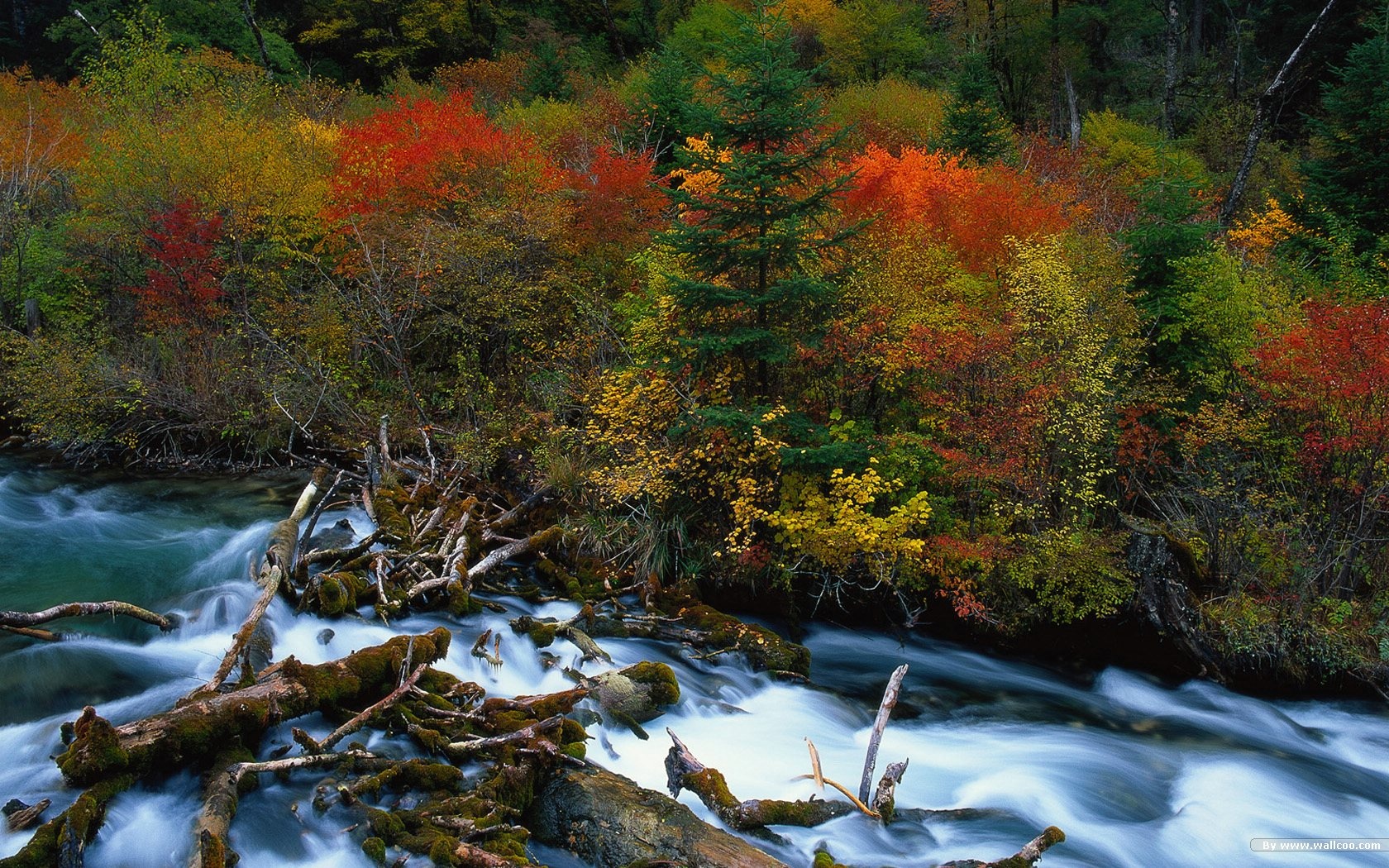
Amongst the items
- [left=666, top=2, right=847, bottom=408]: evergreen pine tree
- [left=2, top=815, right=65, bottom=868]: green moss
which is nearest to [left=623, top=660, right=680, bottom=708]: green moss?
[left=666, top=2, right=847, bottom=408]: evergreen pine tree

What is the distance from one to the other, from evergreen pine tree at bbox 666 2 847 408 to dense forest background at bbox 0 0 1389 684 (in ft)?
0.21

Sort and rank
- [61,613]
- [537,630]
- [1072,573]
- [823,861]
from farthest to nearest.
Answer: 1. [1072,573]
2. [537,630]
3. [61,613]
4. [823,861]

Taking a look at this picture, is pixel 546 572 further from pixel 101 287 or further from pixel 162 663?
pixel 101 287

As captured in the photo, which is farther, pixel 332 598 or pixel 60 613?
pixel 332 598

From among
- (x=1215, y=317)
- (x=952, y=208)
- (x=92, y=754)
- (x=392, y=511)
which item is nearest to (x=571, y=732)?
(x=92, y=754)

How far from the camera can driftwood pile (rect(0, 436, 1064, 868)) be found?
593cm

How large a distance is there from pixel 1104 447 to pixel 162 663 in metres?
11.8

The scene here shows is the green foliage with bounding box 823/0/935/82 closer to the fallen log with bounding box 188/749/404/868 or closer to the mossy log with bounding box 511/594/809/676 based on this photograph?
the mossy log with bounding box 511/594/809/676

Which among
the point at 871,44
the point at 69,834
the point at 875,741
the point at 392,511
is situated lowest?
the point at 69,834

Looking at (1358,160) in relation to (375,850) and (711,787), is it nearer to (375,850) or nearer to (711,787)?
(711,787)

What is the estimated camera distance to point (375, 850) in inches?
232

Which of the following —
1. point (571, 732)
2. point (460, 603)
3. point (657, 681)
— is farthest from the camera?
point (460, 603)

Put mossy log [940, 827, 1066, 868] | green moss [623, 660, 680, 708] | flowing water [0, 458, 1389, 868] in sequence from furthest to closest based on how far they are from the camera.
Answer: green moss [623, 660, 680, 708] < flowing water [0, 458, 1389, 868] < mossy log [940, 827, 1066, 868]

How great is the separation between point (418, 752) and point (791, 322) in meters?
7.32
